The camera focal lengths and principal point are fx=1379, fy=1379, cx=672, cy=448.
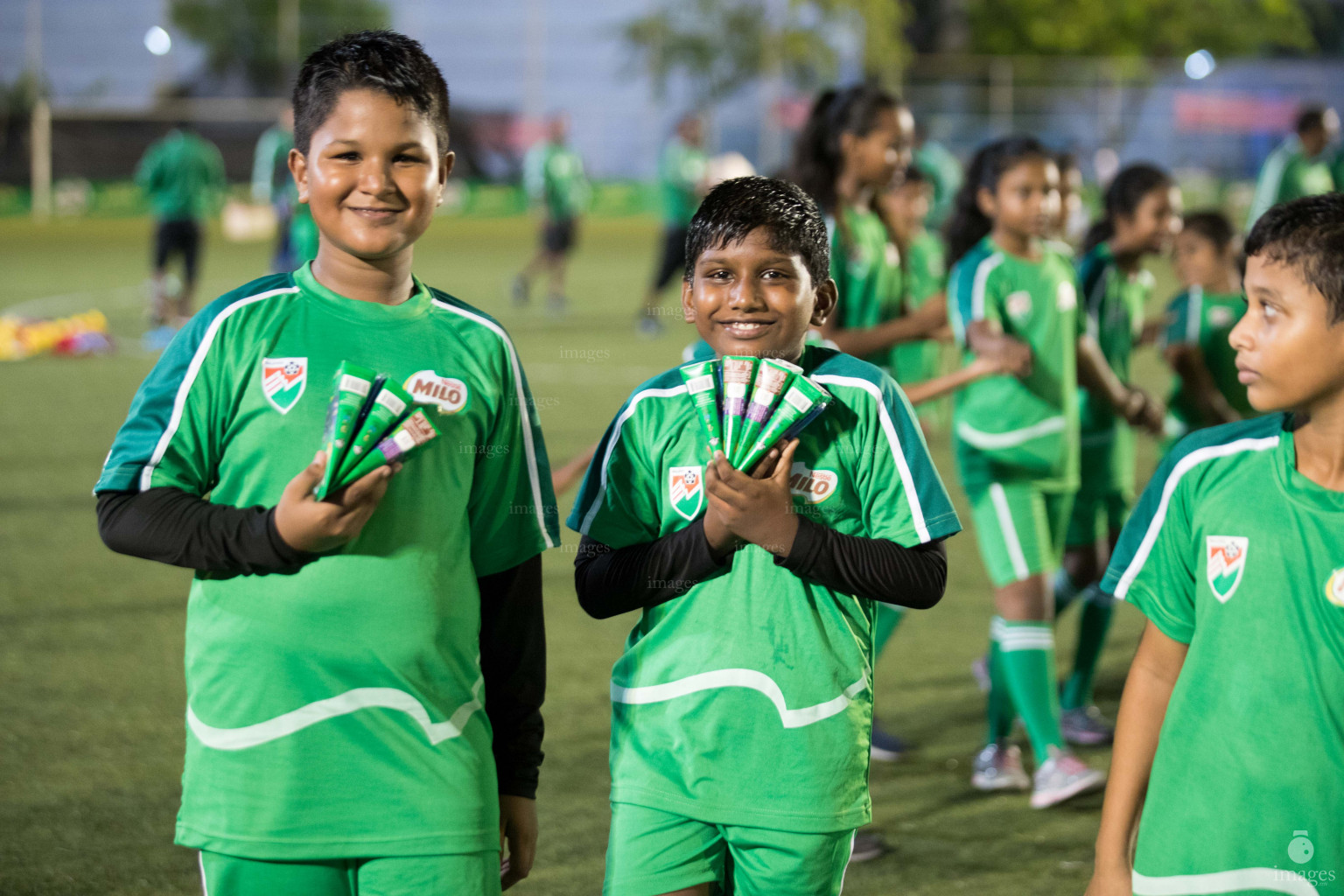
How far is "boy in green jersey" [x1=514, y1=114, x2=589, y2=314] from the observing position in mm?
17453

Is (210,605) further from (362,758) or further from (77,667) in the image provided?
(77,667)

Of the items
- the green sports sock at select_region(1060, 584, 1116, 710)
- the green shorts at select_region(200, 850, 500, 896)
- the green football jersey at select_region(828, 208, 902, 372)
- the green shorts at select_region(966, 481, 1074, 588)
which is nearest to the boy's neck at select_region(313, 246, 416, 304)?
the green shorts at select_region(200, 850, 500, 896)

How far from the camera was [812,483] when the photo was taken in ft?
7.40

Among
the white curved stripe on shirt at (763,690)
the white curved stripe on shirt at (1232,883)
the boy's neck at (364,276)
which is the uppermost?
the boy's neck at (364,276)

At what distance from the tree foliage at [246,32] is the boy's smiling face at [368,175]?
32.5m

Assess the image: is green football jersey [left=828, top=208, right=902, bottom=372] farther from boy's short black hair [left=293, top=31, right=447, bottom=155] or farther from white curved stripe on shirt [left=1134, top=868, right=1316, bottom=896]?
white curved stripe on shirt [left=1134, top=868, right=1316, bottom=896]

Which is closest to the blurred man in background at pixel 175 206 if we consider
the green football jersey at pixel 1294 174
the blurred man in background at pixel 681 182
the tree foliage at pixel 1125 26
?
the blurred man in background at pixel 681 182

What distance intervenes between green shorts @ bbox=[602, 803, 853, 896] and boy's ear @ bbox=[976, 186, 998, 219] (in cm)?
282

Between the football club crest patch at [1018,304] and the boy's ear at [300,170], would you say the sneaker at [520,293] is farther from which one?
the boy's ear at [300,170]

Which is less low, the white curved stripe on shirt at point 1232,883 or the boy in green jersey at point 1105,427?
the boy in green jersey at point 1105,427

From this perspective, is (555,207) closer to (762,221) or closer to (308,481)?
(762,221)

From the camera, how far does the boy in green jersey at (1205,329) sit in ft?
16.9

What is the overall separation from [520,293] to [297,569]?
15.8 m

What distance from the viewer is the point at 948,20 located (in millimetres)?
43906
